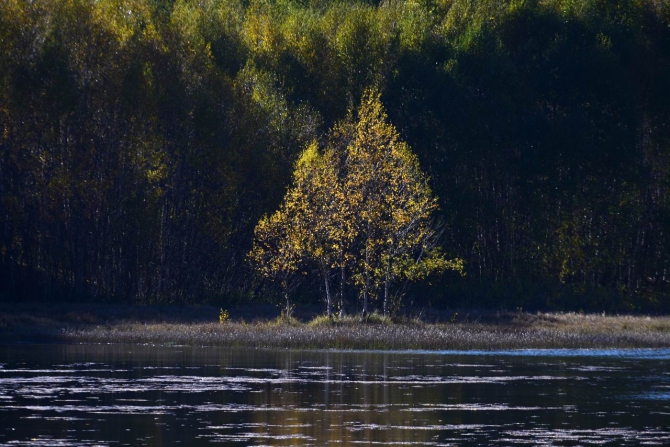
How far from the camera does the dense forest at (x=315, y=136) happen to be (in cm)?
4784

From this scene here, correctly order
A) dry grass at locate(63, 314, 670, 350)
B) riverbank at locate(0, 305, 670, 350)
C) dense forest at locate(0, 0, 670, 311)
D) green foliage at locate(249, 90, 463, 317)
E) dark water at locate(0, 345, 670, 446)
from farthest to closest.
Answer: dense forest at locate(0, 0, 670, 311)
green foliage at locate(249, 90, 463, 317)
riverbank at locate(0, 305, 670, 350)
dry grass at locate(63, 314, 670, 350)
dark water at locate(0, 345, 670, 446)

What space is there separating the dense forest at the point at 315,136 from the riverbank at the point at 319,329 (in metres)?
4.23

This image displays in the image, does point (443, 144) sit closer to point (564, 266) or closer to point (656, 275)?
point (564, 266)

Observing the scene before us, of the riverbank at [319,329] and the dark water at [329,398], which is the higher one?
the riverbank at [319,329]

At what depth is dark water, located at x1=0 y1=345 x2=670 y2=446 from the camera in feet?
63.2

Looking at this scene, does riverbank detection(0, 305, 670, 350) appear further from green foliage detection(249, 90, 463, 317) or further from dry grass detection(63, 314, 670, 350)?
green foliage detection(249, 90, 463, 317)

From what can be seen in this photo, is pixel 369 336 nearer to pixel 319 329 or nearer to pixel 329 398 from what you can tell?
pixel 319 329

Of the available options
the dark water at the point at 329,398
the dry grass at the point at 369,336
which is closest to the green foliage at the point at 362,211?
the dry grass at the point at 369,336

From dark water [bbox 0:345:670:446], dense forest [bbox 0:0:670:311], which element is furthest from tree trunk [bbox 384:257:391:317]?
dark water [bbox 0:345:670:446]

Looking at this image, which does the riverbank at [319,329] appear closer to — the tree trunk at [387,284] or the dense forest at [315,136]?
the tree trunk at [387,284]

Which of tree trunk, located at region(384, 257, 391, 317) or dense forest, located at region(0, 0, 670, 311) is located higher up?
dense forest, located at region(0, 0, 670, 311)

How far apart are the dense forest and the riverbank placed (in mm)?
4231

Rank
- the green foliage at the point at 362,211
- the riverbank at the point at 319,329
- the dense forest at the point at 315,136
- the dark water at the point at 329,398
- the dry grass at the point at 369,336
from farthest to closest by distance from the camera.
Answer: the dense forest at the point at 315,136 < the green foliage at the point at 362,211 < the riverbank at the point at 319,329 < the dry grass at the point at 369,336 < the dark water at the point at 329,398

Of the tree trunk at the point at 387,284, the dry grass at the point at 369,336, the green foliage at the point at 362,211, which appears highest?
the green foliage at the point at 362,211
